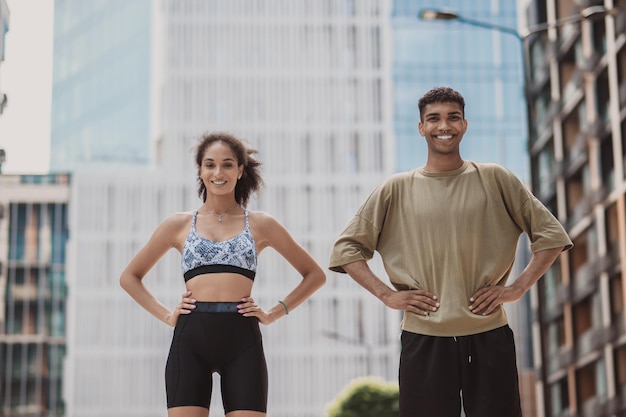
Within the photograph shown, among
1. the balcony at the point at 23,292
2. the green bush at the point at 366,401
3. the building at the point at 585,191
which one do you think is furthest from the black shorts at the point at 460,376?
the balcony at the point at 23,292

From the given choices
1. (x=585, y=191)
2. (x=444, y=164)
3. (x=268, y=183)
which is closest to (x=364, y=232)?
(x=444, y=164)

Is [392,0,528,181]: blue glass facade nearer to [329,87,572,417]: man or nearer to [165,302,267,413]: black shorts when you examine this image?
[165,302,267,413]: black shorts

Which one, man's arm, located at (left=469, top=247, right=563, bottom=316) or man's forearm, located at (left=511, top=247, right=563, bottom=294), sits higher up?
man's forearm, located at (left=511, top=247, right=563, bottom=294)

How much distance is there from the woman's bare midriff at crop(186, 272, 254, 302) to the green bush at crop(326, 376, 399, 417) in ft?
141

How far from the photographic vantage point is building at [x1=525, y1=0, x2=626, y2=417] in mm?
44000

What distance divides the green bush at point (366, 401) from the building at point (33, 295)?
3356cm

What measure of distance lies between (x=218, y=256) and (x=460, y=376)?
1.56m

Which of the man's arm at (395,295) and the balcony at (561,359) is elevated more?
the man's arm at (395,295)

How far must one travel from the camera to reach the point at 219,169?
6492 millimetres

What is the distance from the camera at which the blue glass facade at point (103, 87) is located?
306 feet

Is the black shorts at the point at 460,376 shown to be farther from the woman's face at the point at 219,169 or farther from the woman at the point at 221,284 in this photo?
the woman's face at the point at 219,169

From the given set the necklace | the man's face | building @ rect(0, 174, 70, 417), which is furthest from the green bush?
the man's face

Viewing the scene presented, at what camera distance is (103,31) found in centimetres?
9700

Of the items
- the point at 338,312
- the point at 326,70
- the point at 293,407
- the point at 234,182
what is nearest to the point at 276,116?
the point at 326,70
